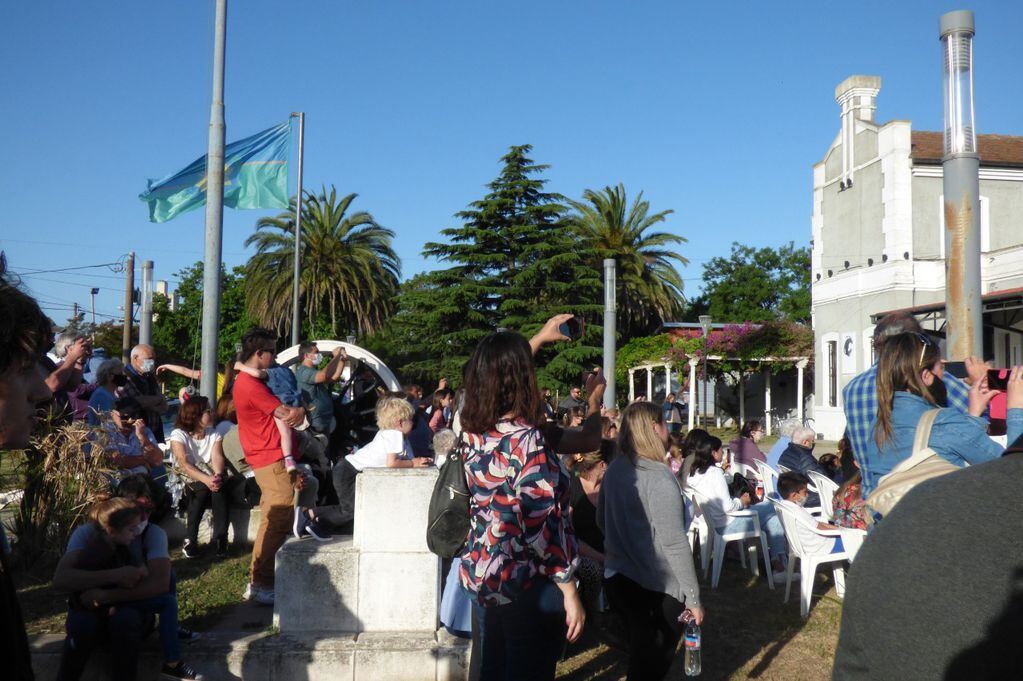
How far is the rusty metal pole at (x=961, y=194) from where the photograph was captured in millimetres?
4984

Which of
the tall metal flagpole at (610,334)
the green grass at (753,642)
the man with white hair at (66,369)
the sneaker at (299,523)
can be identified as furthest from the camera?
the tall metal flagpole at (610,334)

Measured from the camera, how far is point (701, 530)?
7.91 metres

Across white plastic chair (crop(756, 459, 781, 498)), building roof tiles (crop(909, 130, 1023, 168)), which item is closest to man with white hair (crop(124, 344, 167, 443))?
white plastic chair (crop(756, 459, 781, 498))

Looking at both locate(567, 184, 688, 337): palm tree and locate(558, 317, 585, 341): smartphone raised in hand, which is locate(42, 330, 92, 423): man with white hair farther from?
locate(567, 184, 688, 337): palm tree

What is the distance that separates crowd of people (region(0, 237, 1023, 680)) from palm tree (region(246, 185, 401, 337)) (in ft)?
97.0

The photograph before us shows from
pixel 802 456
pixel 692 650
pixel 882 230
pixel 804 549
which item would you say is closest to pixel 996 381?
pixel 692 650

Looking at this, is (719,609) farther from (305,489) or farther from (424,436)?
(424,436)

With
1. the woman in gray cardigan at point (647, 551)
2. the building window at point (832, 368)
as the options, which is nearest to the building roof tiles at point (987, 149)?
the building window at point (832, 368)

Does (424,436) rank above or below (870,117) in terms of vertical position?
below

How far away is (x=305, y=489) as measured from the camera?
20.7 ft

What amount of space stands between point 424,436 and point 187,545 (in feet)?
10.5

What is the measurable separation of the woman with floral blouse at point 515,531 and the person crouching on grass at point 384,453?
316cm

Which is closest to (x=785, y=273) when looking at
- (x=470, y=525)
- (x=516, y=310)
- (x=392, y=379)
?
(x=516, y=310)

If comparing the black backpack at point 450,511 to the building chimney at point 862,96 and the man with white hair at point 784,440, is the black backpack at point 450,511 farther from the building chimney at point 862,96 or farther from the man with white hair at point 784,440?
the building chimney at point 862,96
